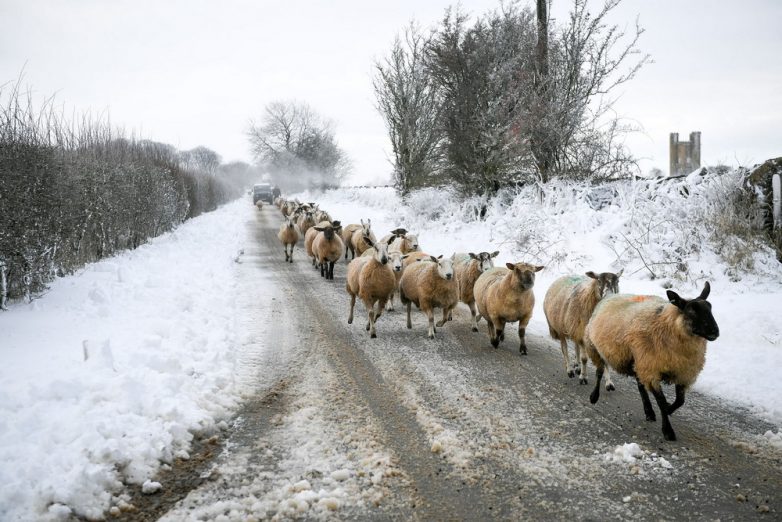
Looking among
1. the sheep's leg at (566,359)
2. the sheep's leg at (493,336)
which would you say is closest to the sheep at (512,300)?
the sheep's leg at (493,336)

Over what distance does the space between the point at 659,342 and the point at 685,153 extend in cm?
1432

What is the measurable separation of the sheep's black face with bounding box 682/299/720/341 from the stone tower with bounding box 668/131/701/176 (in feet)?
44.5

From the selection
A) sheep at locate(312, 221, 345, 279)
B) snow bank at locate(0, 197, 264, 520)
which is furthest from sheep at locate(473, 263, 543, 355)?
sheep at locate(312, 221, 345, 279)

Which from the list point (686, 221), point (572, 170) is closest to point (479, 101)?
point (572, 170)

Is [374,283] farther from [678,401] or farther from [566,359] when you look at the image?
[678,401]

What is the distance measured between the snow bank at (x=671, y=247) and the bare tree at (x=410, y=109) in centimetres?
587

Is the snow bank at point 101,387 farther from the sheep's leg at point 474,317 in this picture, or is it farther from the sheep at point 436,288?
the sheep's leg at point 474,317

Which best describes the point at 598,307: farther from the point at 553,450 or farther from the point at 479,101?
the point at 479,101

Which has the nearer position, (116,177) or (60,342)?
(60,342)

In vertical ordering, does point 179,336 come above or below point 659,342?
below

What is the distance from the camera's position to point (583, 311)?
6402 millimetres

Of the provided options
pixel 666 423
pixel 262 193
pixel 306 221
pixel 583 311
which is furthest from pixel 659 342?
pixel 262 193

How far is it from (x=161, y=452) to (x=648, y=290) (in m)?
8.80

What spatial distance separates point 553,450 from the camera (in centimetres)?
438
